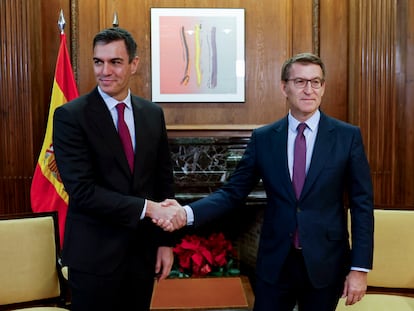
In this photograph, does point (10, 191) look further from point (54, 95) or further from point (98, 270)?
point (98, 270)

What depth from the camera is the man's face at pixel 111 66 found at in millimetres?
1760

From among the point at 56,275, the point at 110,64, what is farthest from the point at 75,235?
the point at 56,275

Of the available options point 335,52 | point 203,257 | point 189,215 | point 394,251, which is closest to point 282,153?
point 189,215

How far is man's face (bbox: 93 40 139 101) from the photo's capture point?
1.76 metres

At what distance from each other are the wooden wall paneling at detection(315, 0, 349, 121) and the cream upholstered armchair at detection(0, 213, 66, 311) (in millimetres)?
2610

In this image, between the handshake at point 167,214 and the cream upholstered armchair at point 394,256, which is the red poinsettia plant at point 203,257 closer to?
the cream upholstered armchair at point 394,256

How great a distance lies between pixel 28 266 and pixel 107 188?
0.98 meters

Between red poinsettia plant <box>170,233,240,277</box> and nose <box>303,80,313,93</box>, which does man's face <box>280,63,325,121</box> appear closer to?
nose <box>303,80,313,93</box>

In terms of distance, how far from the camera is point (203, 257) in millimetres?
3877

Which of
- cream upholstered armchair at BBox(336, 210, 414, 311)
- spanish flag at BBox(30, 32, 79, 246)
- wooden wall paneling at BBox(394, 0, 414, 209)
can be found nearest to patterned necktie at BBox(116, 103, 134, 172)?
cream upholstered armchair at BBox(336, 210, 414, 311)

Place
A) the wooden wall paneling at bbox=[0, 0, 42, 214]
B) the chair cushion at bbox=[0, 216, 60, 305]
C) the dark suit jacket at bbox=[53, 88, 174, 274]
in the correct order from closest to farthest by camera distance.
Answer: the dark suit jacket at bbox=[53, 88, 174, 274] → the chair cushion at bbox=[0, 216, 60, 305] → the wooden wall paneling at bbox=[0, 0, 42, 214]

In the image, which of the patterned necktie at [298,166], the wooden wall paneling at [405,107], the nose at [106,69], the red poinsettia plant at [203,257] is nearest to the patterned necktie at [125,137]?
the nose at [106,69]

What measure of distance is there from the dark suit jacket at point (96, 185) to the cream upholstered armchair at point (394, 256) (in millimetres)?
1343

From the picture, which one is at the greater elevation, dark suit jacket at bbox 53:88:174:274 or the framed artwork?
the framed artwork
